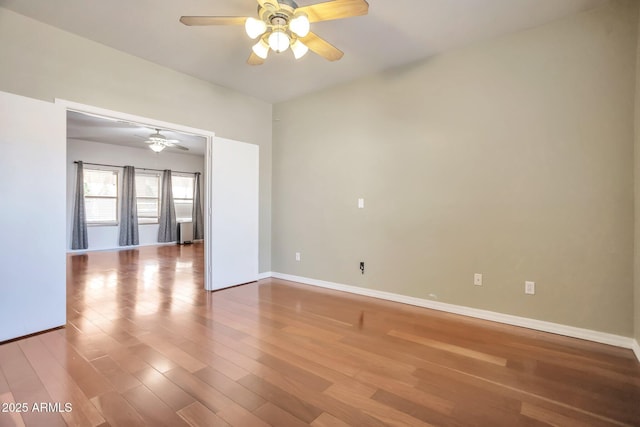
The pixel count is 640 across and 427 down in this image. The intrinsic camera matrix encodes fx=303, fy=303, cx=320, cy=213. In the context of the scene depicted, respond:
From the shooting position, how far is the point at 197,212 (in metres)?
9.45

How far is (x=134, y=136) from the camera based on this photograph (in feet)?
22.7

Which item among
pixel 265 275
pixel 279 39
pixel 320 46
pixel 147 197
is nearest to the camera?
pixel 279 39

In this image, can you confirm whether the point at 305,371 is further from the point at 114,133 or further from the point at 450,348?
the point at 114,133

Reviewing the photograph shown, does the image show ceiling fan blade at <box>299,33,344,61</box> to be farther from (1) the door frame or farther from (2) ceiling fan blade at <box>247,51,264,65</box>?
(1) the door frame

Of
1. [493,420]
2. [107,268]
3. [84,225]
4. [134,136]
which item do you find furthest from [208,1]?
[84,225]

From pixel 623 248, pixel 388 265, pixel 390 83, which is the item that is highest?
pixel 390 83

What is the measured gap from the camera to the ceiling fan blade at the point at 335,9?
6.12 feet

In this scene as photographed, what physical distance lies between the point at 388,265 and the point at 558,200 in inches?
69.4

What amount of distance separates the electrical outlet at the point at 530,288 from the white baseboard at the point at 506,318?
9.5 inches

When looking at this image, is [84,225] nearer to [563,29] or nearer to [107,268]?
[107,268]

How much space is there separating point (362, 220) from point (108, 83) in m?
3.12

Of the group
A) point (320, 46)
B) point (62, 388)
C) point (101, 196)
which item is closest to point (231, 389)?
point (62, 388)

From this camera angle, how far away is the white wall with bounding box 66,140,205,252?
7.28 m

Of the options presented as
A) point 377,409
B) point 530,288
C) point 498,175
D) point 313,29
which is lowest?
point 377,409
